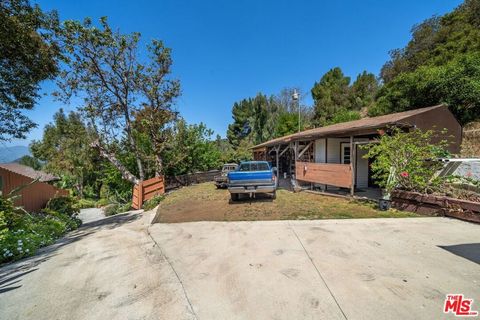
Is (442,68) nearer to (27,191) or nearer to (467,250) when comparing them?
(467,250)

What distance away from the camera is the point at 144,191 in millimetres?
10820

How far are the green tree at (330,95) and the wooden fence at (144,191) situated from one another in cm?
2334

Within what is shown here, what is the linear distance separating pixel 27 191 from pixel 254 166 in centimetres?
1148

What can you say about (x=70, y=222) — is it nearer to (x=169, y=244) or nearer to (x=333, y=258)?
(x=169, y=244)

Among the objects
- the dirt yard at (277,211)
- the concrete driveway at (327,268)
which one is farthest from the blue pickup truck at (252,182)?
the concrete driveway at (327,268)

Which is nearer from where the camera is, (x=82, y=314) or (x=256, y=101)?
(x=82, y=314)

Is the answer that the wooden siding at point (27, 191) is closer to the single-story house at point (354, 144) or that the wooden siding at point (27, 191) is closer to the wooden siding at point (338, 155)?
the single-story house at point (354, 144)

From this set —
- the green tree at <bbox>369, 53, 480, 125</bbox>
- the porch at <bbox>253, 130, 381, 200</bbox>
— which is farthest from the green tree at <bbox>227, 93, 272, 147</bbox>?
the porch at <bbox>253, 130, 381, 200</bbox>

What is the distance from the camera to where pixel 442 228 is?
4.80 m

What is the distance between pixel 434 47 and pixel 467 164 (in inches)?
865

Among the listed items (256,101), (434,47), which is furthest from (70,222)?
(434,47)

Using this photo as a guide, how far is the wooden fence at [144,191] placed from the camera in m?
10.4

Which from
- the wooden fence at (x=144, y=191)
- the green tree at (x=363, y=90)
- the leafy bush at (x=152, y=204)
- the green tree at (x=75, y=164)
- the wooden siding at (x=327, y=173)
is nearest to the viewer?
the wooden siding at (x=327, y=173)

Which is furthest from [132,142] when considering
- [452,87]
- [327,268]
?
[452,87]
